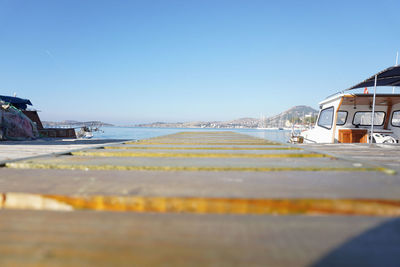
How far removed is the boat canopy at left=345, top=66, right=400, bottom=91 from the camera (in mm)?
5704

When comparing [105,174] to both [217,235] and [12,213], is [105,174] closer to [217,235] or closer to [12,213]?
[12,213]

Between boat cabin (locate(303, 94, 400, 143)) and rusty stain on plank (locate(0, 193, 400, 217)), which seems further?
boat cabin (locate(303, 94, 400, 143))

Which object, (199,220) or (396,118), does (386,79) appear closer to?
(396,118)

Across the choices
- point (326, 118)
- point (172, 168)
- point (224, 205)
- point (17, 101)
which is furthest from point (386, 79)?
point (17, 101)

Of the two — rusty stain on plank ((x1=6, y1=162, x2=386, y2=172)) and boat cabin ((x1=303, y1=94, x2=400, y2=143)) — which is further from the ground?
boat cabin ((x1=303, y1=94, x2=400, y2=143))

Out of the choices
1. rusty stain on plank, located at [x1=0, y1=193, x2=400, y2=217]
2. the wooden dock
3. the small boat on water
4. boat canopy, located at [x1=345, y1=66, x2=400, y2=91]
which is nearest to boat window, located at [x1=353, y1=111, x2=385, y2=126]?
the small boat on water

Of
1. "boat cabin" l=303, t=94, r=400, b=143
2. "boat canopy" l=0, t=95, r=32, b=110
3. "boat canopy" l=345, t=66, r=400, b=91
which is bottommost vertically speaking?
"boat cabin" l=303, t=94, r=400, b=143

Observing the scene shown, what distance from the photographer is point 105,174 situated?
1102 millimetres

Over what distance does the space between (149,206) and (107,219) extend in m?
0.13

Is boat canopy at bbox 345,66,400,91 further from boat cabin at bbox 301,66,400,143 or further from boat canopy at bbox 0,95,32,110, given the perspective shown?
boat canopy at bbox 0,95,32,110

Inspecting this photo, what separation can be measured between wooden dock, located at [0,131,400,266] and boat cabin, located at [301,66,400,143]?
7675 millimetres

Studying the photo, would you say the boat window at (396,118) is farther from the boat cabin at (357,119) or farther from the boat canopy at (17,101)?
the boat canopy at (17,101)

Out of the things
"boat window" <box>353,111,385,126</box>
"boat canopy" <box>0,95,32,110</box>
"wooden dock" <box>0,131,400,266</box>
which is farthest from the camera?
"boat canopy" <box>0,95,32,110</box>

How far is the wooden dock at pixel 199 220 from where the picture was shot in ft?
1.63
